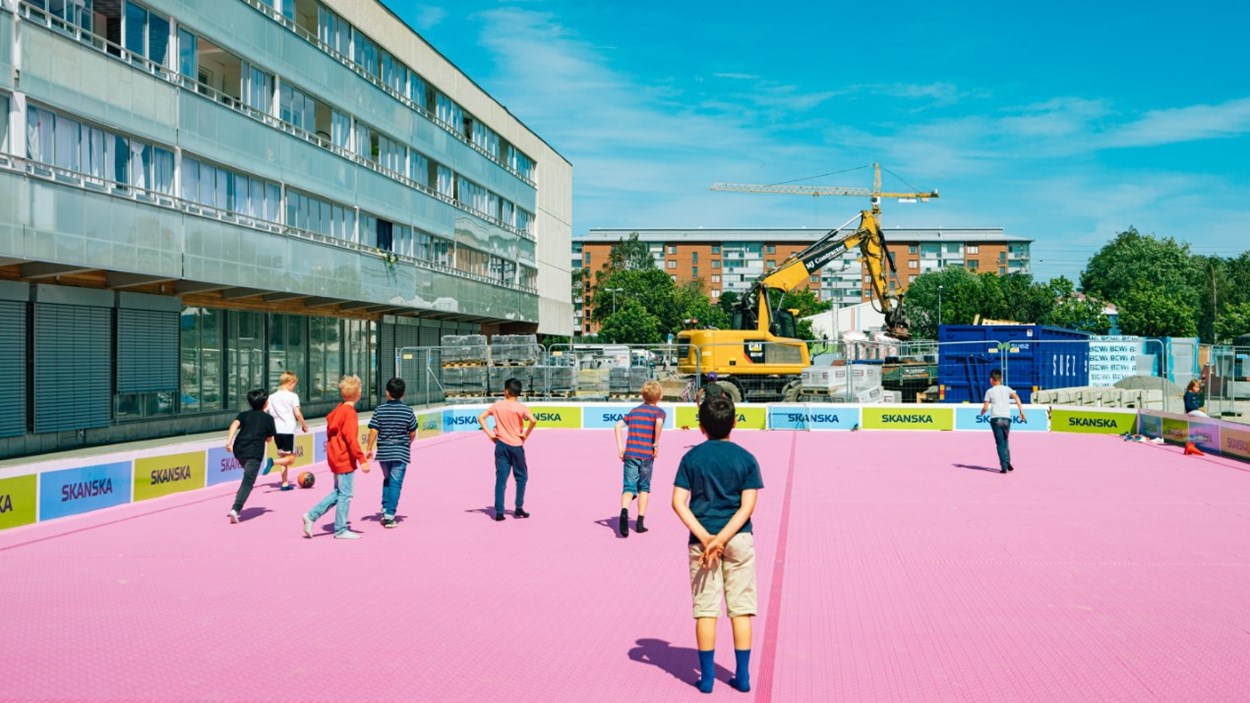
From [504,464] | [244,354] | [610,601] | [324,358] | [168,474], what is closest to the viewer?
[610,601]

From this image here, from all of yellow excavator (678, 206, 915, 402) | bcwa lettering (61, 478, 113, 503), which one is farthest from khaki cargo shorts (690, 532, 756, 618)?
yellow excavator (678, 206, 915, 402)

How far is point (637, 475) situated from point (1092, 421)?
64.6 feet

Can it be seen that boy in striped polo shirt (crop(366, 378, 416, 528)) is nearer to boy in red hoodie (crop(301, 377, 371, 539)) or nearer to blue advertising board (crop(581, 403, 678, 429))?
boy in red hoodie (crop(301, 377, 371, 539))

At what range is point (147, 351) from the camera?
2383cm

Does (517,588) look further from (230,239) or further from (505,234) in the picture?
(505,234)

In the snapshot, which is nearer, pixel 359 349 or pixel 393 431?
pixel 393 431

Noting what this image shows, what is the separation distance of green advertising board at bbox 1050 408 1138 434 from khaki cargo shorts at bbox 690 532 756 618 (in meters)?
23.0

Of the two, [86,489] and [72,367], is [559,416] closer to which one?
[72,367]

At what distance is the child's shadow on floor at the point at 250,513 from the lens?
480 inches

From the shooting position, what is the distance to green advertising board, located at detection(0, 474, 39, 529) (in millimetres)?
11070

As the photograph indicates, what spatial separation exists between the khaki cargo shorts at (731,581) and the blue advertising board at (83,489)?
9576 millimetres

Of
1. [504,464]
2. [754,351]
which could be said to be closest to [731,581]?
[504,464]

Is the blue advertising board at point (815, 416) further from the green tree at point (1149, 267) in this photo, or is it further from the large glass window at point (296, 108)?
the green tree at point (1149, 267)

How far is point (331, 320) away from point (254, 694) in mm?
30133
